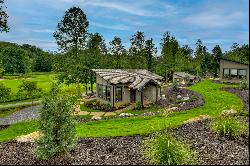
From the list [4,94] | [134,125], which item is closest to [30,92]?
[4,94]

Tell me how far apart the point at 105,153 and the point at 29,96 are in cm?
4585

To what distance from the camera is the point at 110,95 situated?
144 feet

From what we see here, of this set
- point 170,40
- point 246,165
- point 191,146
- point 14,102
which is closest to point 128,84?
point 14,102

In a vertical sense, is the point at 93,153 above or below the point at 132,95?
below

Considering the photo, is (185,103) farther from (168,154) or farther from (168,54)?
(168,54)

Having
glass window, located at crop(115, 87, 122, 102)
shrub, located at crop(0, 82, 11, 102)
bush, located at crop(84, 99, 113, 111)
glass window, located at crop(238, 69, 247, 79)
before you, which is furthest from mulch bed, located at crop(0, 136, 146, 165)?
glass window, located at crop(238, 69, 247, 79)

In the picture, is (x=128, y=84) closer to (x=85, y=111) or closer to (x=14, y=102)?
(x=85, y=111)

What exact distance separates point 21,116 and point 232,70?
120 ft

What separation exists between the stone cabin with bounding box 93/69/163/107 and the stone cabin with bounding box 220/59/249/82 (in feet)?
61.0

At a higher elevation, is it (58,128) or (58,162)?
(58,128)

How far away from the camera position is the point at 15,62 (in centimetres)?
12794

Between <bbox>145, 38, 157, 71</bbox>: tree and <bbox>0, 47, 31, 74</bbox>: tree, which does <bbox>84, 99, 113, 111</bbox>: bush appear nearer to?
<bbox>145, 38, 157, 71</bbox>: tree

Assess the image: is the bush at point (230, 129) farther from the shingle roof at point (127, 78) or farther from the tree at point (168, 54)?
the tree at point (168, 54)

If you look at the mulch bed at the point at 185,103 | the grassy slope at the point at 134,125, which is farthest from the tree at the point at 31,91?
the mulch bed at the point at 185,103
